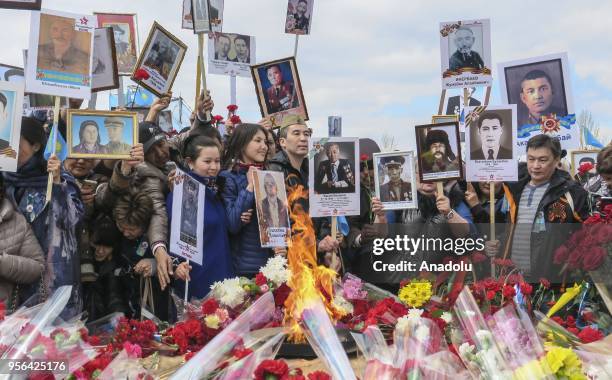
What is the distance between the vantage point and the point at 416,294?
13.4 feet

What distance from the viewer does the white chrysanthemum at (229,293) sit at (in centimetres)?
384

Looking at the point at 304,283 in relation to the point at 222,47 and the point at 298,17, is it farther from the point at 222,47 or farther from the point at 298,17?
the point at 298,17

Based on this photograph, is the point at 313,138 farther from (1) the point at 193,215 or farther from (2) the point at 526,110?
(2) the point at 526,110

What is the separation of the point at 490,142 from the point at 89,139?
3.27 meters

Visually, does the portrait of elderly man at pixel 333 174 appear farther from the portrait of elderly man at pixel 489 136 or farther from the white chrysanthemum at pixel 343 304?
the white chrysanthemum at pixel 343 304

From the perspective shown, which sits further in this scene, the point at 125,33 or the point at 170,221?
the point at 125,33

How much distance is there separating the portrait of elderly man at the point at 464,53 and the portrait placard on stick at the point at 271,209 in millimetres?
2752

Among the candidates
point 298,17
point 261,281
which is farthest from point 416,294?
point 298,17

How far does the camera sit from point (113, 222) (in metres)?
5.17

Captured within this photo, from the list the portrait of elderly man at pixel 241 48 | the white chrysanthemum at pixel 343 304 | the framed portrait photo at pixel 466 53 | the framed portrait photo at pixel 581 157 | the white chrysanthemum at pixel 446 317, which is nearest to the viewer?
the white chrysanthemum at pixel 446 317

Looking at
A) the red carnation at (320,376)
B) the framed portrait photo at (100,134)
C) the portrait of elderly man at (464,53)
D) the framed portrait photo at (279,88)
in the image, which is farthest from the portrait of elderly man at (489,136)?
the red carnation at (320,376)

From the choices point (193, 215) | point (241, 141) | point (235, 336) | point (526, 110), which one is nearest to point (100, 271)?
point (193, 215)

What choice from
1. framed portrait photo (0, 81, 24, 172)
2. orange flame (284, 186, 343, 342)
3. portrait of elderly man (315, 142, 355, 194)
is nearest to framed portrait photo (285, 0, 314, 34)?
portrait of elderly man (315, 142, 355, 194)

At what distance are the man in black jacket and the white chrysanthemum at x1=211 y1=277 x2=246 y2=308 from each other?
242 centimetres
